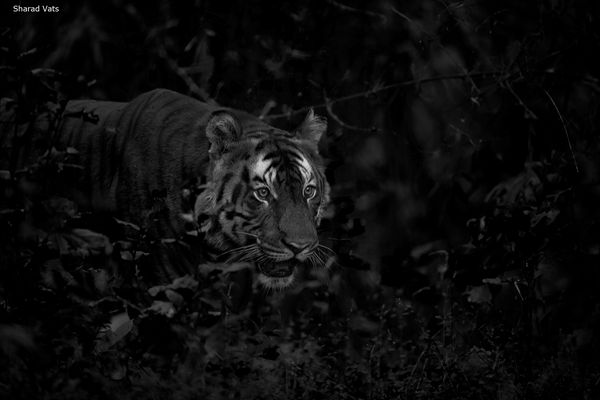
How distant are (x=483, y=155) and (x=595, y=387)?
165 centimetres

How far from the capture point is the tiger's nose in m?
3.96

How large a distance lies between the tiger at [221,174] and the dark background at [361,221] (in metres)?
0.26

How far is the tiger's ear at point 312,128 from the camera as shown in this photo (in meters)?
4.45

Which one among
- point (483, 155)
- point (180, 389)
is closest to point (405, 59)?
point (483, 155)

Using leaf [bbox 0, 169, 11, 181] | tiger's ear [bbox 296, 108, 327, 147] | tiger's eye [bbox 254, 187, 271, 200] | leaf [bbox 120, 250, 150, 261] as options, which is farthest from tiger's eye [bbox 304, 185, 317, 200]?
leaf [bbox 0, 169, 11, 181]

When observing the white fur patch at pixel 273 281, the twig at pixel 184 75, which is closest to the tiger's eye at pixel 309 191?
the white fur patch at pixel 273 281

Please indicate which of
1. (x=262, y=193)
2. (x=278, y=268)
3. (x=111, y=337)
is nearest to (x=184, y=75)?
(x=262, y=193)

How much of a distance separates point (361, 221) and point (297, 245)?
0.35 m

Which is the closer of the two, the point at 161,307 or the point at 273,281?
the point at 161,307

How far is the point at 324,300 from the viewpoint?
3.88 meters

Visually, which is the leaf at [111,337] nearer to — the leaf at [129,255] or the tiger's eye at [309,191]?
the leaf at [129,255]

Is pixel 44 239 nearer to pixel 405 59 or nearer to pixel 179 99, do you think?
pixel 179 99

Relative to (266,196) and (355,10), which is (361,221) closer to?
(266,196)

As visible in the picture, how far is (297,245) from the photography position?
13.0 feet
